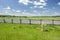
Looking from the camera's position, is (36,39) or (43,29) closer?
(36,39)

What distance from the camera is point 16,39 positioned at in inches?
538

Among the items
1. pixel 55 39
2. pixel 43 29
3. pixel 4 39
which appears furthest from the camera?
pixel 43 29

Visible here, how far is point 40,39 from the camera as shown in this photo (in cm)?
1394

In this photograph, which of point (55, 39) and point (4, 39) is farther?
point (55, 39)

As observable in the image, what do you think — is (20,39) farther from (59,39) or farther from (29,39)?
(59,39)

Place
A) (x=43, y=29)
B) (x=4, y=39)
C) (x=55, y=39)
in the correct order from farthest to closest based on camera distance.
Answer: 1. (x=43, y=29)
2. (x=55, y=39)
3. (x=4, y=39)

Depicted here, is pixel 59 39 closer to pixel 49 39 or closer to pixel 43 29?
pixel 49 39

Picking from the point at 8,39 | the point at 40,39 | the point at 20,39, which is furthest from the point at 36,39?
the point at 8,39

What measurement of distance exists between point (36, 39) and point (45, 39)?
87cm

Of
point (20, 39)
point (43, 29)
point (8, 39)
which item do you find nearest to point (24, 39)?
point (20, 39)

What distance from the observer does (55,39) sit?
14.4 meters

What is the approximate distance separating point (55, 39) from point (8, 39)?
411cm

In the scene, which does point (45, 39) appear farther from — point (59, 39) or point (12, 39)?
point (12, 39)

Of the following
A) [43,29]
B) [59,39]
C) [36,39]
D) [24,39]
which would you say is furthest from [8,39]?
[43,29]
